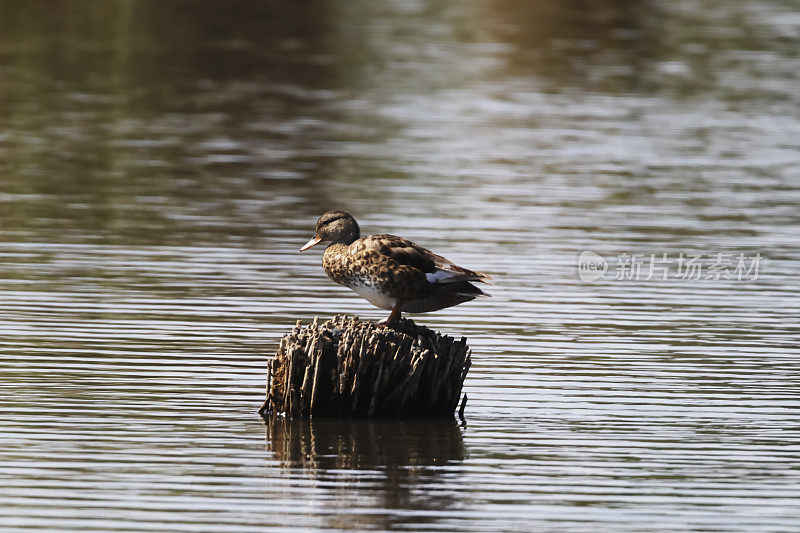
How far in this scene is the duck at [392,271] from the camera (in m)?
9.88

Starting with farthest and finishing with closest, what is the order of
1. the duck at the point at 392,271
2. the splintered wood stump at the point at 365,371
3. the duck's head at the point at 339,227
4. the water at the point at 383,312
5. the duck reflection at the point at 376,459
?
the duck's head at the point at 339,227 → the splintered wood stump at the point at 365,371 → the duck at the point at 392,271 → the water at the point at 383,312 → the duck reflection at the point at 376,459

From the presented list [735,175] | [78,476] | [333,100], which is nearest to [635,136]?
[735,175]

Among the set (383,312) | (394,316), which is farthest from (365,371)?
(383,312)

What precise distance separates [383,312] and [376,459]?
525cm

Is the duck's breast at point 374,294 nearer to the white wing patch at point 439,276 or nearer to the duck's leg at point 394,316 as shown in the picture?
the duck's leg at point 394,316

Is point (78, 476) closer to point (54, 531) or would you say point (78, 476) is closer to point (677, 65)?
point (54, 531)

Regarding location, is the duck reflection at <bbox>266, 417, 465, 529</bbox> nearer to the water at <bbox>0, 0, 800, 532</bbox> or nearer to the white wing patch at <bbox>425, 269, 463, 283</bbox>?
the water at <bbox>0, 0, 800, 532</bbox>

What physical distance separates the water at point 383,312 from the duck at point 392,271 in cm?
84

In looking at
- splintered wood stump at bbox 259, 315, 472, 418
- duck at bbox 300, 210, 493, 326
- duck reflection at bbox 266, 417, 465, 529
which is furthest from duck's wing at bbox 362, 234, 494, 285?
duck reflection at bbox 266, 417, 465, 529

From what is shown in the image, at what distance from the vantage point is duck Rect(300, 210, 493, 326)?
32.4 feet

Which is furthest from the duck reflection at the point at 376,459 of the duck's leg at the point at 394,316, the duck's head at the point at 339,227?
the duck's head at the point at 339,227

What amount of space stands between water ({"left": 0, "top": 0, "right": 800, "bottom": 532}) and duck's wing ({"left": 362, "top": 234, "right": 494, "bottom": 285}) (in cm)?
101

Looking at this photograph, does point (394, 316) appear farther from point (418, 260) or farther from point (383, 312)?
point (383, 312)

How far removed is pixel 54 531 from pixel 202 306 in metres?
6.40
